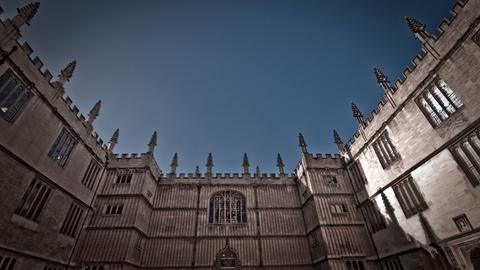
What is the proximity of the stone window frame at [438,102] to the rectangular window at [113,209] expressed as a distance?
80.1 feet

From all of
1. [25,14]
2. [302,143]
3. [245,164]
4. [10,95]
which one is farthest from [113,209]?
[302,143]

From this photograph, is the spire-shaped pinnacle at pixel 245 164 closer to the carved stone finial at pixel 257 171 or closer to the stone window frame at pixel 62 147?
the carved stone finial at pixel 257 171

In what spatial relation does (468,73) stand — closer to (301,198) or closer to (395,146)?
(395,146)

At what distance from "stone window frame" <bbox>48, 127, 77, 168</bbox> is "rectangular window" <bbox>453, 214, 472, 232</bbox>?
25458mm

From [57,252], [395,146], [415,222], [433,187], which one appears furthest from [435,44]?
[57,252]

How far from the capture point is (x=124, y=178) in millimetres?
21797

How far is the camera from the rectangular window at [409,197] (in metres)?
15.1

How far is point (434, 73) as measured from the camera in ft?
47.4

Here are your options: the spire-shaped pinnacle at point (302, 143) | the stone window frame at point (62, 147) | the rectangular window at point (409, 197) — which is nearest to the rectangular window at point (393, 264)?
the rectangular window at point (409, 197)

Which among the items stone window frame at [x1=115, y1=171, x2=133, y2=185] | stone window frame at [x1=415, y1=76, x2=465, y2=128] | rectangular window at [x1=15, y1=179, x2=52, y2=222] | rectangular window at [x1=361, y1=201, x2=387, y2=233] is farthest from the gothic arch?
stone window frame at [x1=415, y1=76, x2=465, y2=128]

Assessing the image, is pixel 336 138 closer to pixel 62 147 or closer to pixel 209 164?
pixel 209 164

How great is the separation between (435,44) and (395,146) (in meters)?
7.21

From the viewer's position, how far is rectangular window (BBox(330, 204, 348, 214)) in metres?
20.7

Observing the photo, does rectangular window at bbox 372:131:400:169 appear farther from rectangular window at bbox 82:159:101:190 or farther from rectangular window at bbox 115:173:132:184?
rectangular window at bbox 82:159:101:190
